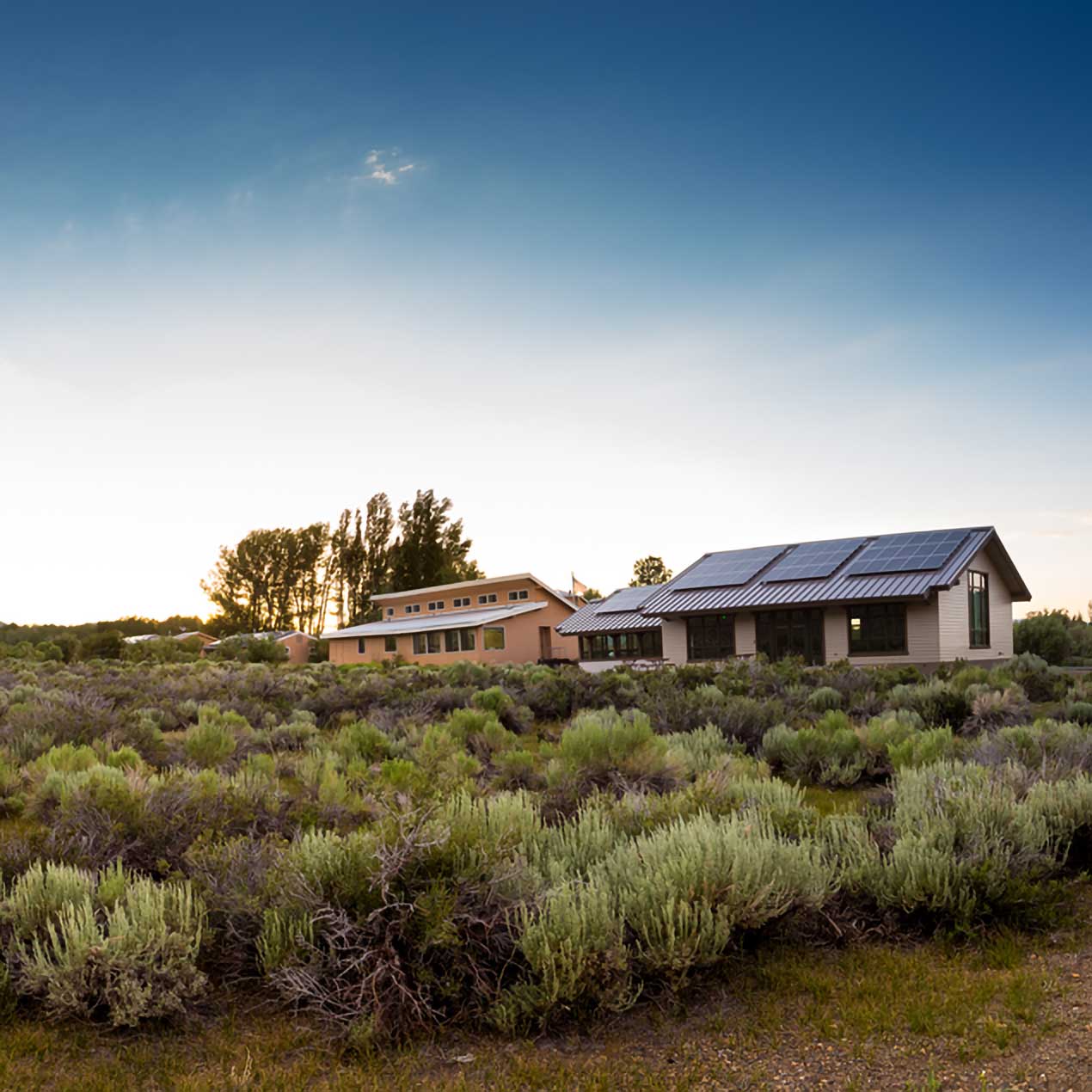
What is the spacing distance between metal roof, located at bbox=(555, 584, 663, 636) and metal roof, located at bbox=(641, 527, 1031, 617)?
6.36ft

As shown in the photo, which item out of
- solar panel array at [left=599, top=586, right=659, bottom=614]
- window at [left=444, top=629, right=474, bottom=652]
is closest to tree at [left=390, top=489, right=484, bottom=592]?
window at [left=444, top=629, right=474, bottom=652]

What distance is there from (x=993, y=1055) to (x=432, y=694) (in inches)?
438

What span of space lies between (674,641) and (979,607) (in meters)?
10.9

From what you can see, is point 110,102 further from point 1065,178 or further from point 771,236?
point 1065,178

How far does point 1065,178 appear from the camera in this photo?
16.4 m

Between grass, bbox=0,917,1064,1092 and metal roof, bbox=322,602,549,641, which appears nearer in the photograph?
grass, bbox=0,917,1064,1092

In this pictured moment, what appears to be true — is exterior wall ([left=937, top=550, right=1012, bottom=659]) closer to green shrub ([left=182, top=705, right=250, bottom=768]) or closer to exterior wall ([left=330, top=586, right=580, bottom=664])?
exterior wall ([left=330, top=586, right=580, bottom=664])

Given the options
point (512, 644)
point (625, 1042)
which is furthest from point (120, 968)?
point (512, 644)

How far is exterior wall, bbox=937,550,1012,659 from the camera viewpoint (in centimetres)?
2709

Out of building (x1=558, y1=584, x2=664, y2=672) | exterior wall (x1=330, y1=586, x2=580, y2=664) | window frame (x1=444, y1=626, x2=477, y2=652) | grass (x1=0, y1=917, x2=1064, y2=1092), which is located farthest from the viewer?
window frame (x1=444, y1=626, x2=477, y2=652)

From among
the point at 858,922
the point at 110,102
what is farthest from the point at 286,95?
the point at 858,922

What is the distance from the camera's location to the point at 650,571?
7550cm

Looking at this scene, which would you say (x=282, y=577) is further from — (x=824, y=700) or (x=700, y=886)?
(x=700, y=886)

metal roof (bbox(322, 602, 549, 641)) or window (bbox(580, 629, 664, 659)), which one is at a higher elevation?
metal roof (bbox(322, 602, 549, 641))
